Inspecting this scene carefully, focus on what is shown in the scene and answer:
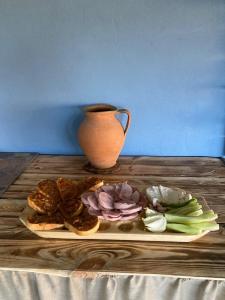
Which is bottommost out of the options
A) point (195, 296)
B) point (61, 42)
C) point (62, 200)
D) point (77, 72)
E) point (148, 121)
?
point (195, 296)

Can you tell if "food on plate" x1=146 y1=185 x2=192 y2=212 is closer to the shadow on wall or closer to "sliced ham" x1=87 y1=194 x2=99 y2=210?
"sliced ham" x1=87 y1=194 x2=99 y2=210

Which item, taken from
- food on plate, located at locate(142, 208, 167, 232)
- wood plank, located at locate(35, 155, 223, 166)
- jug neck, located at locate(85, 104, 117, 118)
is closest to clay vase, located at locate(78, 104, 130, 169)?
jug neck, located at locate(85, 104, 117, 118)

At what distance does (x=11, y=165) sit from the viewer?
3.36 ft

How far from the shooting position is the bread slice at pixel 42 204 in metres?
0.67

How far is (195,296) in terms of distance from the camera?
0.55 m

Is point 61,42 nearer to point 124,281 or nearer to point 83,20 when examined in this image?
point 83,20

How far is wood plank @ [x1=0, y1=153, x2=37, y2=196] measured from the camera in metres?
0.90

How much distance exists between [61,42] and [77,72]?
4.4 inches

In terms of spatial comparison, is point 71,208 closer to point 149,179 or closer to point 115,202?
point 115,202

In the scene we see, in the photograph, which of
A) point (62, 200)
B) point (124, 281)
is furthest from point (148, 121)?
point (124, 281)

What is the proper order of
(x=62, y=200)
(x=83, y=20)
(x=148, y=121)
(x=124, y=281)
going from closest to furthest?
(x=124, y=281) → (x=62, y=200) → (x=83, y=20) → (x=148, y=121)

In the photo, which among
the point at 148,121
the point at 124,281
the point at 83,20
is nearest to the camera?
the point at 124,281

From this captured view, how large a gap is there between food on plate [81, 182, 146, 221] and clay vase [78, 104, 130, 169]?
25cm

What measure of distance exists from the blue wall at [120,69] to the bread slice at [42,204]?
439mm
